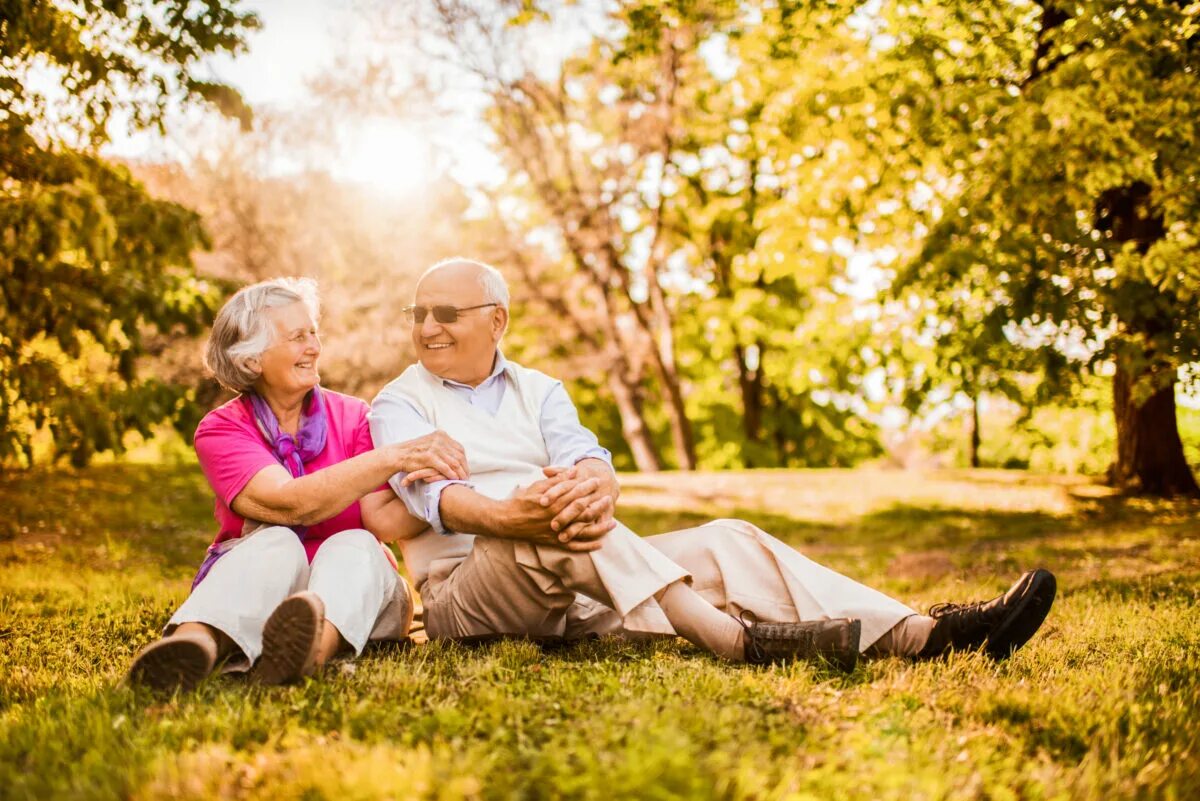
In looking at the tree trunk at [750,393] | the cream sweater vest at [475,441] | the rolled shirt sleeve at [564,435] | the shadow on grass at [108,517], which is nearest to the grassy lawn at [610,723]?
the cream sweater vest at [475,441]

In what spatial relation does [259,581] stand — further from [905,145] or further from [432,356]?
[905,145]

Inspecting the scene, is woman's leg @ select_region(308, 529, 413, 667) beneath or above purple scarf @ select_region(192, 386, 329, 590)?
beneath

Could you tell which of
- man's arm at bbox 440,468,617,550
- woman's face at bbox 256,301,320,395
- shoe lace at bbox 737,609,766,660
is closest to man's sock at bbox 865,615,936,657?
shoe lace at bbox 737,609,766,660

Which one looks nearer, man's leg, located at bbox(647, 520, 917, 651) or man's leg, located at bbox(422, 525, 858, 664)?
man's leg, located at bbox(422, 525, 858, 664)

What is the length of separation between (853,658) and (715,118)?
16.8 metres

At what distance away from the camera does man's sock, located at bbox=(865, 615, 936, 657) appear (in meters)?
3.79

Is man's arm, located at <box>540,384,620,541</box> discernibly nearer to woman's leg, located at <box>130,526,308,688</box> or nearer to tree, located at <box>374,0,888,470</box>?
woman's leg, located at <box>130,526,308,688</box>

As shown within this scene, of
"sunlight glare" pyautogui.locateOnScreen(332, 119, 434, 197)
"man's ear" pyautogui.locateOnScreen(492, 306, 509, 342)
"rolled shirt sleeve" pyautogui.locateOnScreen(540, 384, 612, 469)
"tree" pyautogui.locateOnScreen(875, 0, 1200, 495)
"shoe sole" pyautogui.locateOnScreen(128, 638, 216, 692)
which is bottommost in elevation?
"shoe sole" pyautogui.locateOnScreen(128, 638, 216, 692)

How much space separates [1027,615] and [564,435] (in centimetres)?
197

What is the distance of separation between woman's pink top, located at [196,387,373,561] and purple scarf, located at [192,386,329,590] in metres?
0.03

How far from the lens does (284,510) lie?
373cm

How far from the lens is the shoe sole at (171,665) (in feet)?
10.2

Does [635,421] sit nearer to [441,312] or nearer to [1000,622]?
[441,312]

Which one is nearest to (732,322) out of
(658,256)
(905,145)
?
(658,256)
